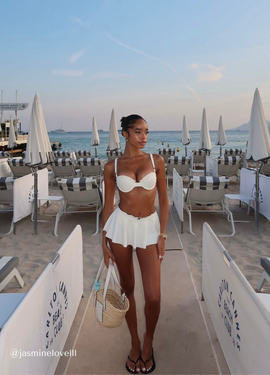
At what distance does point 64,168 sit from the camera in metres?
7.78

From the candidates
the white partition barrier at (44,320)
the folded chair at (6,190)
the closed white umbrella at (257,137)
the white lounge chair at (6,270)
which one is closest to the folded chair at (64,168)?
the folded chair at (6,190)

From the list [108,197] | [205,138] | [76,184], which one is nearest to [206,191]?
[76,184]

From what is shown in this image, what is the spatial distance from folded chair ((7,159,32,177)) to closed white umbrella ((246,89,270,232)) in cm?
644

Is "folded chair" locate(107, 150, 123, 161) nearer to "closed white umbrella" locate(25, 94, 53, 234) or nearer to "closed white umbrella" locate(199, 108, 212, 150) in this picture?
"closed white umbrella" locate(199, 108, 212, 150)

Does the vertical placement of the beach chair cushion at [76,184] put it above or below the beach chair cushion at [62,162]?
below

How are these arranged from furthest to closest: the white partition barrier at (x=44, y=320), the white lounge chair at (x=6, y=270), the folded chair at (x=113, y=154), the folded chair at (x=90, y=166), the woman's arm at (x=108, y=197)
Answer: the folded chair at (x=113, y=154) < the folded chair at (x=90, y=166) < the white lounge chair at (x=6, y=270) < the woman's arm at (x=108, y=197) < the white partition barrier at (x=44, y=320)

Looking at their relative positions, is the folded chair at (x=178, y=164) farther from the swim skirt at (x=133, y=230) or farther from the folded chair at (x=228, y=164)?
the swim skirt at (x=133, y=230)

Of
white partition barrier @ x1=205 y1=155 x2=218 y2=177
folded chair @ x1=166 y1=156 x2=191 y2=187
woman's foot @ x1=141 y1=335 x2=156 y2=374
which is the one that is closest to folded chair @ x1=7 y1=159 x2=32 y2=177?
folded chair @ x1=166 y1=156 x2=191 y2=187

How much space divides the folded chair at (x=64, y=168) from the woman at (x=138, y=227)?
→ 6.33m

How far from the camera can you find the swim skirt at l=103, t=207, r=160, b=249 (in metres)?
1.57

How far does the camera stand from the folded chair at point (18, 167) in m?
7.68

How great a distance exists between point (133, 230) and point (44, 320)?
2.32 ft

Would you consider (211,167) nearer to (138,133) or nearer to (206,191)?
(206,191)

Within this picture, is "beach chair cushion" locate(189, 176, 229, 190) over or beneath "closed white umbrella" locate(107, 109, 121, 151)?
beneath
